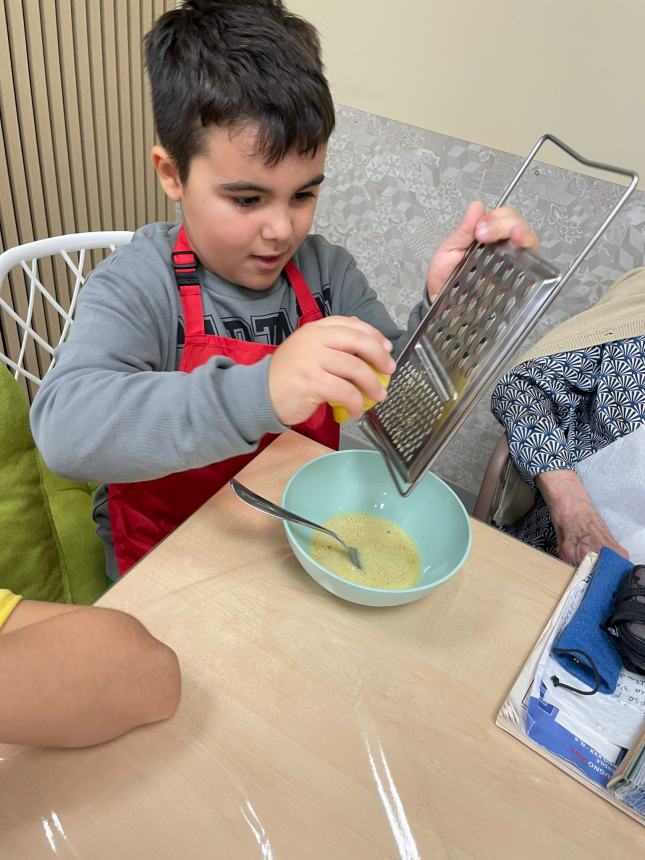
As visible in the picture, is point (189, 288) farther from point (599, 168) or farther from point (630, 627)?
point (630, 627)

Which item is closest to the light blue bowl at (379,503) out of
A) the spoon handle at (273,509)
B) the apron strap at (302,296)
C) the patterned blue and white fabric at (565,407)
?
the spoon handle at (273,509)

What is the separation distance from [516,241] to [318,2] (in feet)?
4.34

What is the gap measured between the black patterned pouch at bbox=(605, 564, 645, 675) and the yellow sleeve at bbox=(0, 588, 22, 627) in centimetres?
64

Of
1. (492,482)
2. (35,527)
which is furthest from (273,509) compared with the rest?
(492,482)

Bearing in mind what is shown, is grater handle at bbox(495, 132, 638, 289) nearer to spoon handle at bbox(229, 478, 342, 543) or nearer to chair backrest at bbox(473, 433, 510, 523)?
spoon handle at bbox(229, 478, 342, 543)

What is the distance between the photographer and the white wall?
4.43 ft

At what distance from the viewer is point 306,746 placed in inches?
23.8

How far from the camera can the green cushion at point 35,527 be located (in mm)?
1016

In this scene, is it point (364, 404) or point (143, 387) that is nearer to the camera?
point (364, 404)

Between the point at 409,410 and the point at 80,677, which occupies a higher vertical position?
the point at 409,410

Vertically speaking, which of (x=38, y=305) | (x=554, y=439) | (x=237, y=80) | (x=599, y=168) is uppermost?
(x=599, y=168)

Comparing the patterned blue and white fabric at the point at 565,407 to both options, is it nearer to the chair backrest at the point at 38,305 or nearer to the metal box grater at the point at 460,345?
the metal box grater at the point at 460,345

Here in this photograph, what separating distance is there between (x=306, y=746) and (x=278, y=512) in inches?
10.3

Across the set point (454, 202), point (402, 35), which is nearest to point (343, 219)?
point (454, 202)
